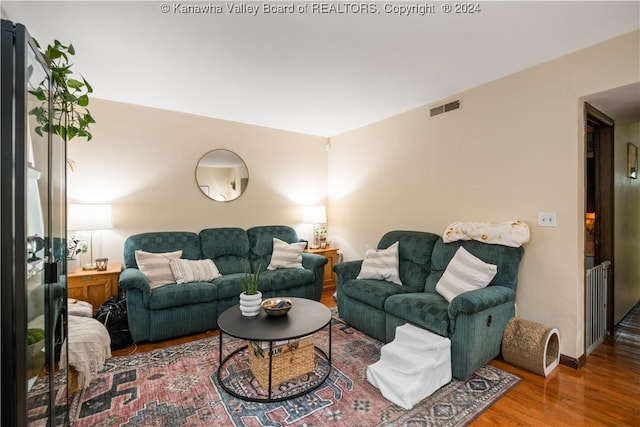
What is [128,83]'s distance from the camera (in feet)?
9.63

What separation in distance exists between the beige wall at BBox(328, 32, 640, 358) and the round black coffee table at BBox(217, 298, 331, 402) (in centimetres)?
184

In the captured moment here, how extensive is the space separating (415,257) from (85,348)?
289 centimetres

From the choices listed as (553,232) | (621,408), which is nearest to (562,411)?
(621,408)

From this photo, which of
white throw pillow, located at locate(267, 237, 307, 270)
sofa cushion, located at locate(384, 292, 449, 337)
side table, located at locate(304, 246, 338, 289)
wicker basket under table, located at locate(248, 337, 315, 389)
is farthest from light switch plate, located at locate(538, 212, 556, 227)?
side table, located at locate(304, 246, 338, 289)

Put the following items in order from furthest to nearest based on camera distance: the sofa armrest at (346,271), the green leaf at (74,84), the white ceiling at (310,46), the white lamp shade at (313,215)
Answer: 1. the white lamp shade at (313,215)
2. the sofa armrest at (346,271)
3. the white ceiling at (310,46)
4. the green leaf at (74,84)

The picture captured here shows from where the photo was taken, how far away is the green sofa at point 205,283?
2789 mm

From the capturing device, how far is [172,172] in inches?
151

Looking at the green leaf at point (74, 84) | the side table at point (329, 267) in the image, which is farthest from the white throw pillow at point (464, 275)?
the green leaf at point (74, 84)

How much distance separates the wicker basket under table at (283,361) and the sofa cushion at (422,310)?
2.57 feet

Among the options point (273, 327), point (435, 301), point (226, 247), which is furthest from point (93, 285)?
point (435, 301)

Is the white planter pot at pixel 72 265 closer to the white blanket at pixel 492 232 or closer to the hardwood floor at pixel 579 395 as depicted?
the hardwood floor at pixel 579 395

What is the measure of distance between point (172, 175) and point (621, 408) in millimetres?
4544

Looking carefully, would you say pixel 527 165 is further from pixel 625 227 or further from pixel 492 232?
pixel 625 227

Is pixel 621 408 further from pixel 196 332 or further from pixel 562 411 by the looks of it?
pixel 196 332
